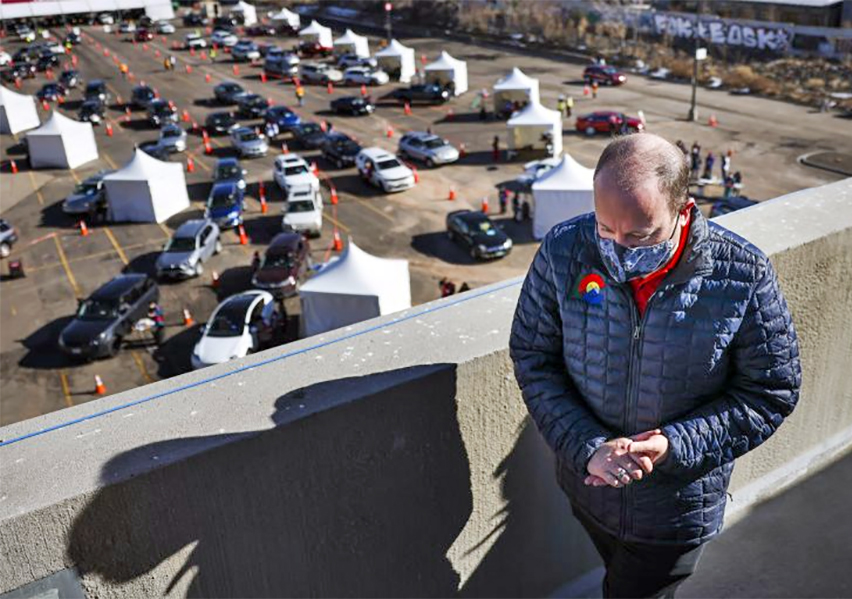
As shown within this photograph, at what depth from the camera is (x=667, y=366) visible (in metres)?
2.71

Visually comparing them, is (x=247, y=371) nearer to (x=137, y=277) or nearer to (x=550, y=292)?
(x=550, y=292)

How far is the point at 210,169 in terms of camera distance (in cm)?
3450

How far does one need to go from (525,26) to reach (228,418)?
6596cm

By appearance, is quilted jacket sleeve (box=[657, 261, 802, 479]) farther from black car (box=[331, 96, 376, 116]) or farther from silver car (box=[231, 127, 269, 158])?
black car (box=[331, 96, 376, 116])

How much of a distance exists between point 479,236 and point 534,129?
10.7 meters

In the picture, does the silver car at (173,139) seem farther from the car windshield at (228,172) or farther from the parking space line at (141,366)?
the parking space line at (141,366)

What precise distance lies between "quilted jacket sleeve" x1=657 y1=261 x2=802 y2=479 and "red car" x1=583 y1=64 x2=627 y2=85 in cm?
4485

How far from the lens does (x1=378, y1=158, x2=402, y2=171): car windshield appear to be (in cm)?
2964

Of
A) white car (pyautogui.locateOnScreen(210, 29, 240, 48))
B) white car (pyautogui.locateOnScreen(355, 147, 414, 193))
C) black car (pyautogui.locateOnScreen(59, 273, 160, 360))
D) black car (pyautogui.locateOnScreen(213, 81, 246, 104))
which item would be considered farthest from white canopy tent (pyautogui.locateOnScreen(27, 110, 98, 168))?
white car (pyautogui.locateOnScreen(210, 29, 240, 48))

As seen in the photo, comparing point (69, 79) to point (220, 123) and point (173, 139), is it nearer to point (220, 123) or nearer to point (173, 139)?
point (220, 123)

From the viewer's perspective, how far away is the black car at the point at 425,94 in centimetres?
4288

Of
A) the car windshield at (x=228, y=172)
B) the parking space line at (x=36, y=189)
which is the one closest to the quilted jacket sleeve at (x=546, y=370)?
the car windshield at (x=228, y=172)

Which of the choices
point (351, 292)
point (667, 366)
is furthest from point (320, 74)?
point (667, 366)

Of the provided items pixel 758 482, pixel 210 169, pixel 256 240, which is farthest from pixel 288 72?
pixel 758 482
